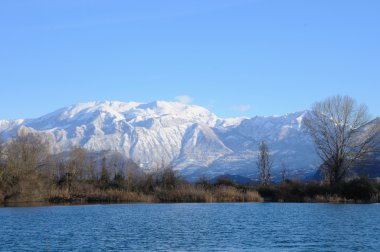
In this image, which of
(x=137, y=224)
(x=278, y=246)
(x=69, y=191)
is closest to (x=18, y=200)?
(x=69, y=191)

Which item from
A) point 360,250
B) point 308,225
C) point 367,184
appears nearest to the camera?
point 360,250

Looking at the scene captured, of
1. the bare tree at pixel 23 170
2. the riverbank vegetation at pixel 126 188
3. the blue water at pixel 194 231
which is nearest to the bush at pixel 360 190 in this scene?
the riverbank vegetation at pixel 126 188

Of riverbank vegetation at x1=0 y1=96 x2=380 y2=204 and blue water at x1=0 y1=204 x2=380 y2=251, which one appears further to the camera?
riverbank vegetation at x1=0 y1=96 x2=380 y2=204

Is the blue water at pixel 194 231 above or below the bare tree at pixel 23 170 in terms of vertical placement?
below

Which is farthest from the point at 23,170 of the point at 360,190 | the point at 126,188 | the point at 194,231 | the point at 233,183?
the point at 360,190

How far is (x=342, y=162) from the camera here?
72.0 meters

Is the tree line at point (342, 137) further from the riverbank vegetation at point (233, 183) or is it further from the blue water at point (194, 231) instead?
the blue water at point (194, 231)

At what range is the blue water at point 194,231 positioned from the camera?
29.1m

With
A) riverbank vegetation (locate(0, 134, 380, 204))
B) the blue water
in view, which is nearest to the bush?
riverbank vegetation (locate(0, 134, 380, 204))

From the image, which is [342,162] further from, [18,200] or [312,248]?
[312,248]

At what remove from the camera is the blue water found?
95.6 ft

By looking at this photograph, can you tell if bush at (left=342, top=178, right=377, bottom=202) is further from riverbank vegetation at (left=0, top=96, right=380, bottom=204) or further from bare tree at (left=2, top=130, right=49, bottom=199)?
bare tree at (left=2, top=130, right=49, bottom=199)

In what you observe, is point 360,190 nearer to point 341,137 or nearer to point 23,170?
point 341,137

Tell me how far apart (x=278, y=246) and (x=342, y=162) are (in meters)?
45.7
